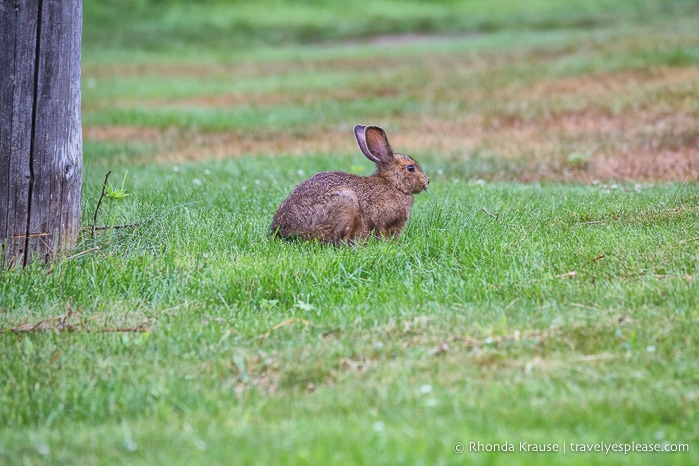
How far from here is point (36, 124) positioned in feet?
22.3

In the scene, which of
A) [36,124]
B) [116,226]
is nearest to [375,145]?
[116,226]

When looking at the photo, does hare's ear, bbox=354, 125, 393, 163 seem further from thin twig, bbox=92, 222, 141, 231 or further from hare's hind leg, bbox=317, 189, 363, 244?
thin twig, bbox=92, 222, 141, 231

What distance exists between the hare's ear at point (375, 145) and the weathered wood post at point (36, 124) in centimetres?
252

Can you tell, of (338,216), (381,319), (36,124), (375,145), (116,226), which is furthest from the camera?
(375,145)

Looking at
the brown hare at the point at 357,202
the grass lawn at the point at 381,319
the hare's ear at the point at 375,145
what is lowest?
the grass lawn at the point at 381,319

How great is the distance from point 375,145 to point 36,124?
9.60ft

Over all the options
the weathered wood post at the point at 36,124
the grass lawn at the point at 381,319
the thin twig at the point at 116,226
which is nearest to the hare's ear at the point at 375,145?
the grass lawn at the point at 381,319

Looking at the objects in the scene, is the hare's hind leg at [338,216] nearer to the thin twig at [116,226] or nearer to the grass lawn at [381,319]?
the grass lawn at [381,319]

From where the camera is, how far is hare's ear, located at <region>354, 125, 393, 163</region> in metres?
8.01

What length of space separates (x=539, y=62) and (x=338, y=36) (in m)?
13.3

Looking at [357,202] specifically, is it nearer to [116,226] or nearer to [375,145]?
[375,145]

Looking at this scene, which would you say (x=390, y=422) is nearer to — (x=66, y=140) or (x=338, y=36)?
(x=66, y=140)

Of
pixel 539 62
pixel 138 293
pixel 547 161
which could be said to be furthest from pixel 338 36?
pixel 138 293

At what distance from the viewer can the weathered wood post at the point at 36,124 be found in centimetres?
670
